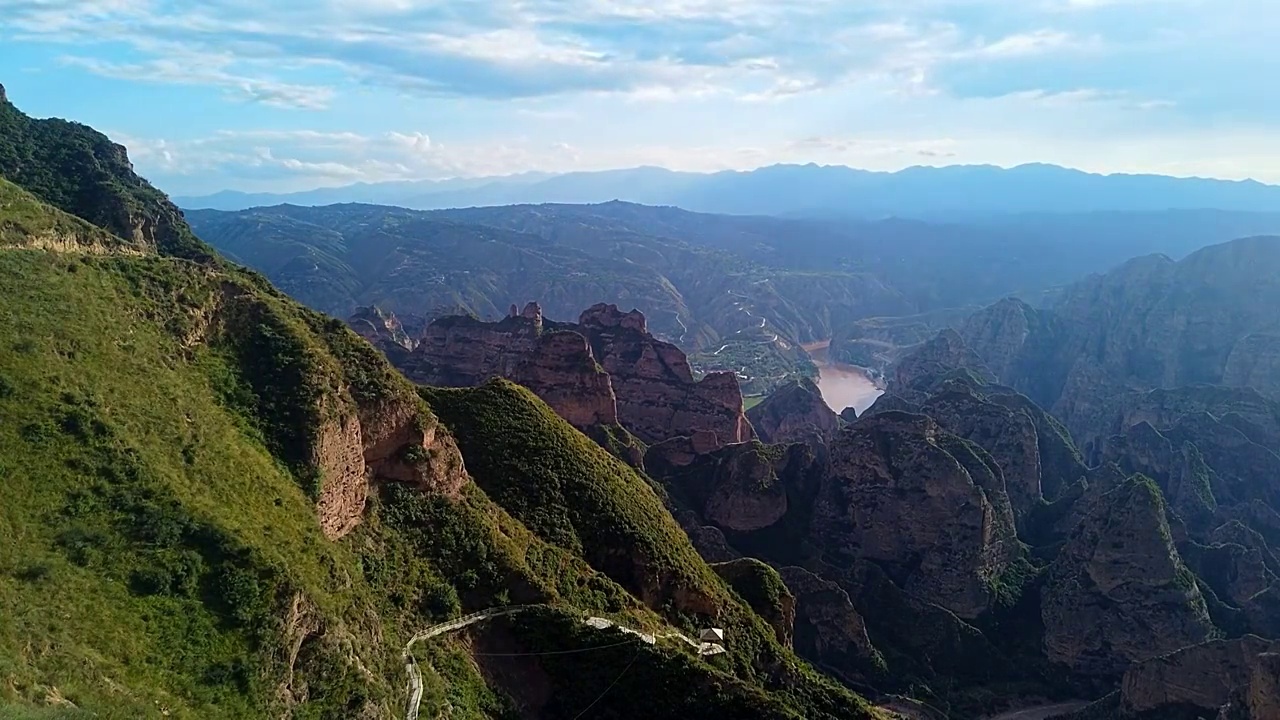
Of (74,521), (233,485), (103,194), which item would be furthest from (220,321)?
(103,194)

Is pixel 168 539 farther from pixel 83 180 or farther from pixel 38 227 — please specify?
pixel 83 180

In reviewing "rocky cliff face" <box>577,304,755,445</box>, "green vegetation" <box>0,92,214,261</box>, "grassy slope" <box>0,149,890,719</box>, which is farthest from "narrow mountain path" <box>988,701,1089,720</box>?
"green vegetation" <box>0,92,214,261</box>

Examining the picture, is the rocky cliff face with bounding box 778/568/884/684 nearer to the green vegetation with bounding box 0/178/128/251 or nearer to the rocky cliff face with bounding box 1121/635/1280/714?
the rocky cliff face with bounding box 1121/635/1280/714

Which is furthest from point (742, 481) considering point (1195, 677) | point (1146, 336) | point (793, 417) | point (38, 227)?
point (1146, 336)

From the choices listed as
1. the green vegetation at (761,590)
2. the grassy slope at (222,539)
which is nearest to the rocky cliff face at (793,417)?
the green vegetation at (761,590)

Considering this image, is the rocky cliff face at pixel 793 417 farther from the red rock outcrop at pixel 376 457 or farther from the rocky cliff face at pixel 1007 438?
Result: the red rock outcrop at pixel 376 457
